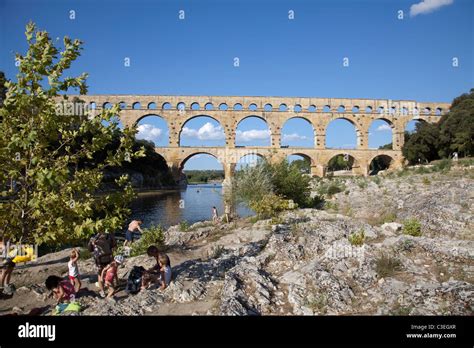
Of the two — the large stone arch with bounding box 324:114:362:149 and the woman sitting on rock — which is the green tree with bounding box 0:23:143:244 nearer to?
the woman sitting on rock

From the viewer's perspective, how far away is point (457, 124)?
3372 centimetres

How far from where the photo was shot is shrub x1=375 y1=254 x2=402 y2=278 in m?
5.41

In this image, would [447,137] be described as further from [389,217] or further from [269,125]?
[389,217]

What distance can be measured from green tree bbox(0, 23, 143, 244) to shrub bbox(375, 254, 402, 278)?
4.43m

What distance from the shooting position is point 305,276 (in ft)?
18.1

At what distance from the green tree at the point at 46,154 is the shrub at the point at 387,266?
4.43 m

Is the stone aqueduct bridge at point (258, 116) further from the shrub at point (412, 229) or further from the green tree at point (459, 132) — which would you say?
the shrub at point (412, 229)

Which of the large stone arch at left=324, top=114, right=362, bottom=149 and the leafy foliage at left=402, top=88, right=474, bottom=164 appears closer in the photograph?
the leafy foliage at left=402, top=88, right=474, bottom=164

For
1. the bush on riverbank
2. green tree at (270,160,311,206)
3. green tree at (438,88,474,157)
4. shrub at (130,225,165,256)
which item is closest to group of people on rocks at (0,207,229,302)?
shrub at (130,225,165,256)

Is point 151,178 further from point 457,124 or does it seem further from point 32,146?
point 32,146

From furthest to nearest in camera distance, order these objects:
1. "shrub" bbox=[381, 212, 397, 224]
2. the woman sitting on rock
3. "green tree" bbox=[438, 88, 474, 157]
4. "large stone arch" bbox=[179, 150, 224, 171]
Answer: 1. "large stone arch" bbox=[179, 150, 224, 171]
2. "green tree" bbox=[438, 88, 474, 157]
3. "shrub" bbox=[381, 212, 397, 224]
4. the woman sitting on rock

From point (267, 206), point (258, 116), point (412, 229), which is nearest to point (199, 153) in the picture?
point (258, 116)
